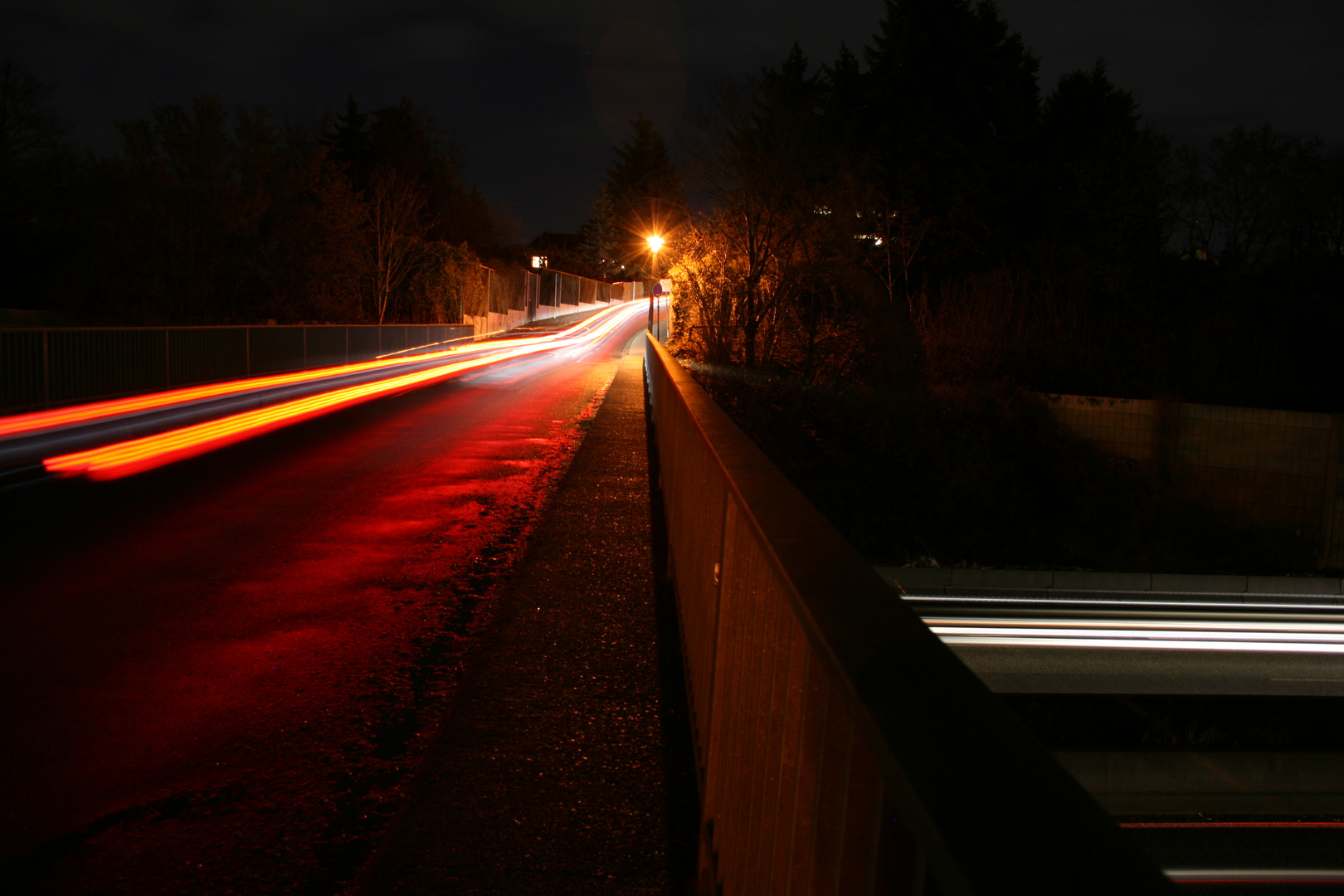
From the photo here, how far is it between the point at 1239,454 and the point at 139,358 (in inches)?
838

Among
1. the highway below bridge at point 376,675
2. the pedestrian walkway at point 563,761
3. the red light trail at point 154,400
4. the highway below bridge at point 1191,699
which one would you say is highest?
the red light trail at point 154,400

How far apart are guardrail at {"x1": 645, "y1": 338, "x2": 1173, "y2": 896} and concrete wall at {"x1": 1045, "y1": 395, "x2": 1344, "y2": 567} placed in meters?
16.2

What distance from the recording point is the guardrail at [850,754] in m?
0.90

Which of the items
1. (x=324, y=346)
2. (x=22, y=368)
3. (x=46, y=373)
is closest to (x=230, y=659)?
(x=22, y=368)

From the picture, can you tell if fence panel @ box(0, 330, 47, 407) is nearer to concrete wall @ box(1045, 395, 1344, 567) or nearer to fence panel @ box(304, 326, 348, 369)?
fence panel @ box(304, 326, 348, 369)

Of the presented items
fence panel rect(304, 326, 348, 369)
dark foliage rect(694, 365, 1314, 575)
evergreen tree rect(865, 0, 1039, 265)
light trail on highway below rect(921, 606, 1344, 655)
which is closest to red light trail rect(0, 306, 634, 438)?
fence panel rect(304, 326, 348, 369)

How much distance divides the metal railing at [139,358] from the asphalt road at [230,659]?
671cm

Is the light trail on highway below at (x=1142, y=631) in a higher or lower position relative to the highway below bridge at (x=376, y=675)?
lower

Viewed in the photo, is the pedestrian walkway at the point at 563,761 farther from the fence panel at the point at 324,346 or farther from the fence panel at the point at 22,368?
the fence panel at the point at 324,346

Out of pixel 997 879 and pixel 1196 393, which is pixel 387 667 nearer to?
pixel 997 879

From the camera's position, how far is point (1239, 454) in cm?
1714

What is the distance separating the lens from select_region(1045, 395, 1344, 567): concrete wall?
15.4 m

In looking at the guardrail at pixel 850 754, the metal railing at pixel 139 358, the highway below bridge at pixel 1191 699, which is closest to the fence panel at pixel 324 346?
the metal railing at pixel 139 358

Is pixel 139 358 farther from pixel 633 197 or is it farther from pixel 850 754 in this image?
pixel 633 197
